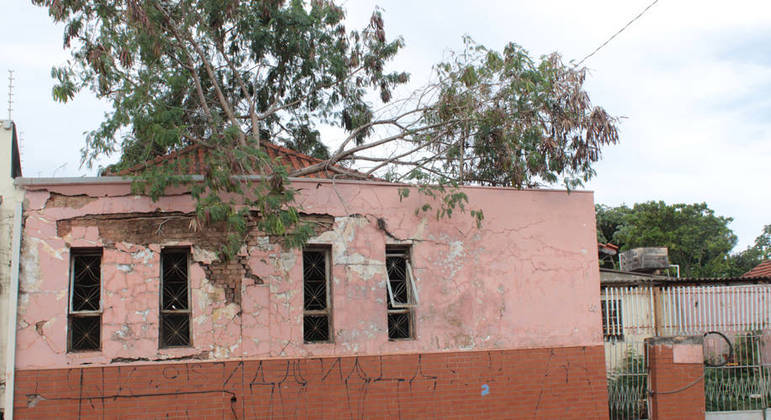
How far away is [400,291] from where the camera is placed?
10406 mm

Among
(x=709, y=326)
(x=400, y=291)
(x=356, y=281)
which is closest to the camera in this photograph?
(x=356, y=281)

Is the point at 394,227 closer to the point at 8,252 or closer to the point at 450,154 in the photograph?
the point at 450,154

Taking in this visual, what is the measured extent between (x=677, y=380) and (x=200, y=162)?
8.05 m

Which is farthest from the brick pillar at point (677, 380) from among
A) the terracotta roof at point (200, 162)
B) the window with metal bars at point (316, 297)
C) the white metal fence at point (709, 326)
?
the terracotta roof at point (200, 162)

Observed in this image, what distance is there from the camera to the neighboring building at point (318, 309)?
28.9ft

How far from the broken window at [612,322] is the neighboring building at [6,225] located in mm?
9285

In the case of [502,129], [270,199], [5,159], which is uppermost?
[502,129]

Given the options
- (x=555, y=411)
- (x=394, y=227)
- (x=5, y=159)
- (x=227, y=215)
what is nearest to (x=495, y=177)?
(x=394, y=227)

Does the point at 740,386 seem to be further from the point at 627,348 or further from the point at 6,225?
the point at 6,225

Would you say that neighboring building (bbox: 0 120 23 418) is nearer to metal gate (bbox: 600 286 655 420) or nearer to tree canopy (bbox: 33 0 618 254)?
tree canopy (bbox: 33 0 618 254)

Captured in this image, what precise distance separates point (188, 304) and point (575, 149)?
6.39m

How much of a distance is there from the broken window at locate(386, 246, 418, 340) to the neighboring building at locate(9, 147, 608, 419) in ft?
0.07

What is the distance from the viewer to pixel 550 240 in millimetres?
11039

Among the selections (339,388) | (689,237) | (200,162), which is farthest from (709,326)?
(689,237)
